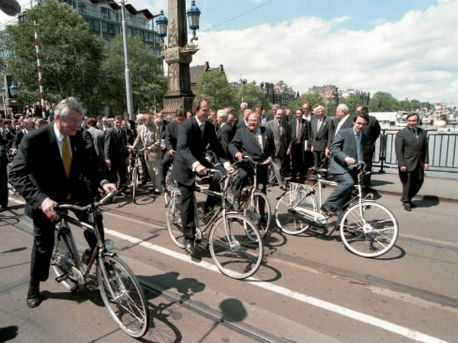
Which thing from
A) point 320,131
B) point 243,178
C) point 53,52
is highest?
point 53,52

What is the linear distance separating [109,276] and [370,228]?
3362mm

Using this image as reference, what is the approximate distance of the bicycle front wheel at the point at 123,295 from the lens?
8.87 ft

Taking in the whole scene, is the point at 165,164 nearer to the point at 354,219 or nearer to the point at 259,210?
the point at 259,210

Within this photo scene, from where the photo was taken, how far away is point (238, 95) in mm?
79375

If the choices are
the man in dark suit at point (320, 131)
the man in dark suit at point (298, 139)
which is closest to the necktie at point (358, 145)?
the man in dark suit at point (320, 131)

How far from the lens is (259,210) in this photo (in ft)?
17.0

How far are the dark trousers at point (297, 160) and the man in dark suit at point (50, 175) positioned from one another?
698cm

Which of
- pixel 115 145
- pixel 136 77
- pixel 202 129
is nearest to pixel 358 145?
pixel 202 129

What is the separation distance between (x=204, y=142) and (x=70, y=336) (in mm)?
2742

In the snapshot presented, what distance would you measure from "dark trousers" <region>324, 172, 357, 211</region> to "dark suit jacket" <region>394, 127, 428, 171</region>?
250cm

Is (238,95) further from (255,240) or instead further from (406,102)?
(406,102)

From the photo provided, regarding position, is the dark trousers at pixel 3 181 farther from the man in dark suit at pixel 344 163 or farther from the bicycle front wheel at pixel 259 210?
the man in dark suit at pixel 344 163

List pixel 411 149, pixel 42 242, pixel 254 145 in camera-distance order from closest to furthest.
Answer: pixel 42 242, pixel 254 145, pixel 411 149

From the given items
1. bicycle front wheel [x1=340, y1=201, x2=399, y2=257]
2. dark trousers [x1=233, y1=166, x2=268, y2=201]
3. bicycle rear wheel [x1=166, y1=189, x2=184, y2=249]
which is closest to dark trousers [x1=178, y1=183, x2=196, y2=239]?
bicycle rear wheel [x1=166, y1=189, x2=184, y2=249]
